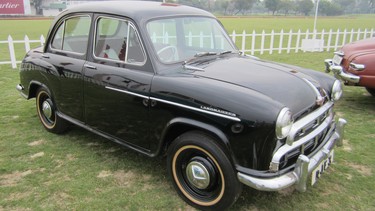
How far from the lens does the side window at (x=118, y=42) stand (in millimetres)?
3467

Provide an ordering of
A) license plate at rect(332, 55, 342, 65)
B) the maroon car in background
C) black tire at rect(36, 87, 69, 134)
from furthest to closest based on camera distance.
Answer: license plate at rect(332, 55, 342, 65) < the maroon car in background < black tire at rect(36, 87, 69, 134)

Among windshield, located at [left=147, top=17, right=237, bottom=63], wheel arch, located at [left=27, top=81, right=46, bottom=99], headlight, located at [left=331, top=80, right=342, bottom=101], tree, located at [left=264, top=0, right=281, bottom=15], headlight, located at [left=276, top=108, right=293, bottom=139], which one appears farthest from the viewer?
tree, located at [left=264, top=0, right=281, bottom=15]

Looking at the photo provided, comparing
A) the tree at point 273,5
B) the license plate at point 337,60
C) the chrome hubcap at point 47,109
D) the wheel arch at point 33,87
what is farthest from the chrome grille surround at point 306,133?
the tree at point 273,5

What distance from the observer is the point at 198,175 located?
3.06m

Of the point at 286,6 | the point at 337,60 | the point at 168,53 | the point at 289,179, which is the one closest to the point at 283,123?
the point at 289,179

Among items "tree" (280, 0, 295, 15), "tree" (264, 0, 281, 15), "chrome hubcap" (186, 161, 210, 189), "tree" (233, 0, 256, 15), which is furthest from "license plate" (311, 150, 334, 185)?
"tree" (280, 0, 295, 15)

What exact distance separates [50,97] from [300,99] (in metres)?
3.40

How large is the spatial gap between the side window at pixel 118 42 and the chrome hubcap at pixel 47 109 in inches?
57.3

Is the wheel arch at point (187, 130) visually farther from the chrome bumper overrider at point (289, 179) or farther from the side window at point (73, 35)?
the side window at point (73, 35)

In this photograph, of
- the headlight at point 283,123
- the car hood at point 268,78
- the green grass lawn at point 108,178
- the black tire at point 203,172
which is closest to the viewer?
the headlight at point 283,123

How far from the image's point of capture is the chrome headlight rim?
2.58 meters

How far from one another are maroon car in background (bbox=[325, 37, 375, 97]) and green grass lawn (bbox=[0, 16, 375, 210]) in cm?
87

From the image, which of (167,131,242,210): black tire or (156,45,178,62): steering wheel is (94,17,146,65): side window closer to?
(156,45,178,62): steering wheel

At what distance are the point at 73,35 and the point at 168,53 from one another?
1598 millimetres
